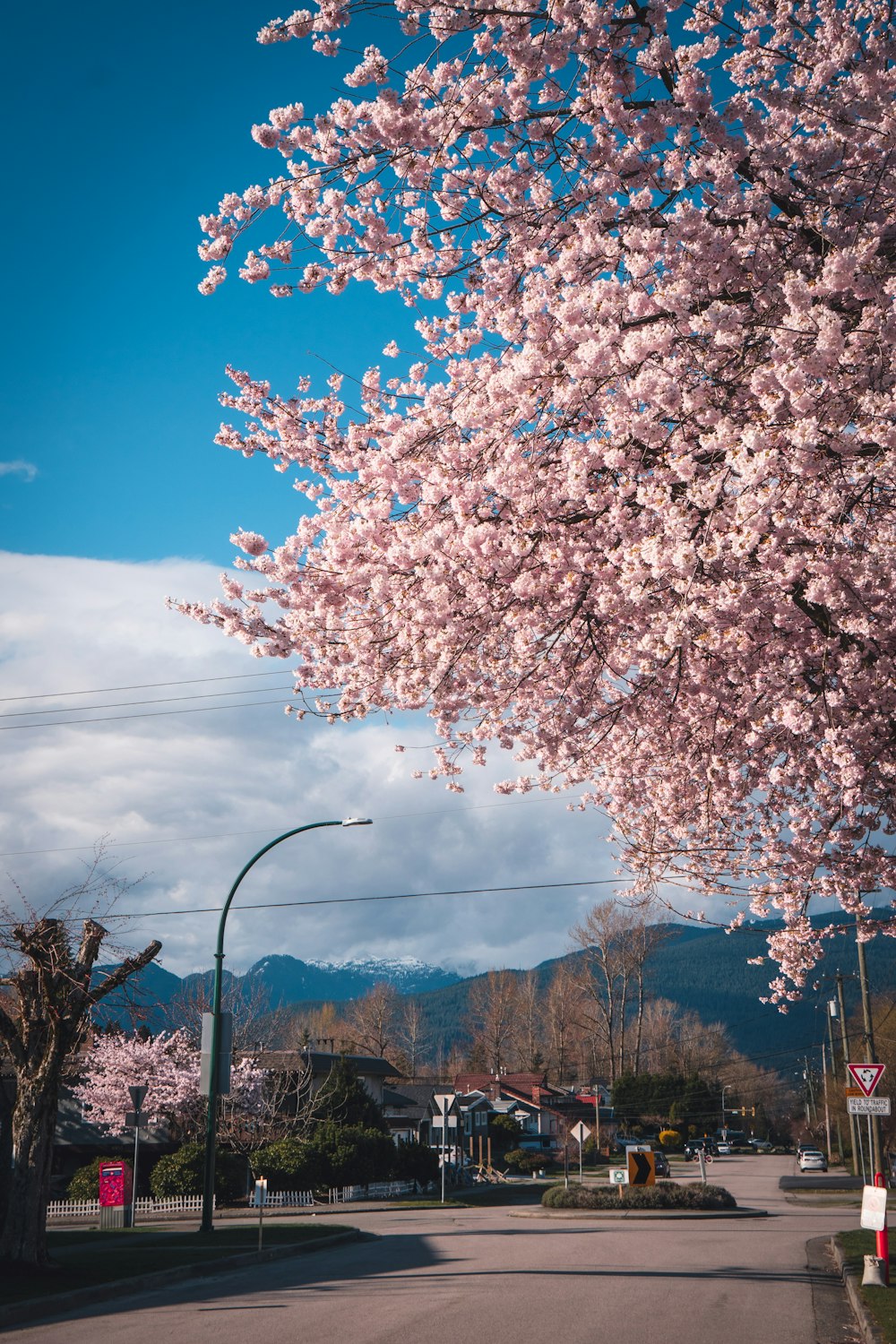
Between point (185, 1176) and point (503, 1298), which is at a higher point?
point (503, 1298)

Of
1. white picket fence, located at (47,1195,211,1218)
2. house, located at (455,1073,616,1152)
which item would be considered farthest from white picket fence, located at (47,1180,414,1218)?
house, located at (455,1073,616,1152)

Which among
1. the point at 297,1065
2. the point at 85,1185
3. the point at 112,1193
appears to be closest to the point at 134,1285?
the point at 112,1193

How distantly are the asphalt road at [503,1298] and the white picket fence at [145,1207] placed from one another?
10.2m

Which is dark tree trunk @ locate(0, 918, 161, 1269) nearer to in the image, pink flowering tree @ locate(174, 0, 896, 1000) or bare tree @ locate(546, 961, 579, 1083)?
pink flowering tree @ locate(174, 0, 896, 1000)

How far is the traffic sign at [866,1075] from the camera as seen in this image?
17203mm

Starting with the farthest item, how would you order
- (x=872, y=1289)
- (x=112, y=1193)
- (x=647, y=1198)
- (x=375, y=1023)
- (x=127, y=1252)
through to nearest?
(x=375, y=1023) → (x=647, y=1198) → (x=112, y=1193) → (x=127, y=1252) → (x=872, y=1289)

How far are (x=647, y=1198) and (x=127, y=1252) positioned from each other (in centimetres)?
1971

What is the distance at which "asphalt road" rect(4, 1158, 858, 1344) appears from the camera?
10.3 m

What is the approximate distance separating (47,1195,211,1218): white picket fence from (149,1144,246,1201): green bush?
0.24m

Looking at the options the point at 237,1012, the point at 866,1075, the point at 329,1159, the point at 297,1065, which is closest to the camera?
the point at 866,1075

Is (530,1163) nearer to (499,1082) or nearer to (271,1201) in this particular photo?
(499,1082)

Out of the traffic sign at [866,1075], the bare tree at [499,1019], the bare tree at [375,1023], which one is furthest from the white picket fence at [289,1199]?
the bare tree at [499,1019]

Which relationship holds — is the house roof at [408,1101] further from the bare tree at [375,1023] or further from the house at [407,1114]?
the bare tree at [375,1023]

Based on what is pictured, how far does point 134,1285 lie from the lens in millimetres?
13797
